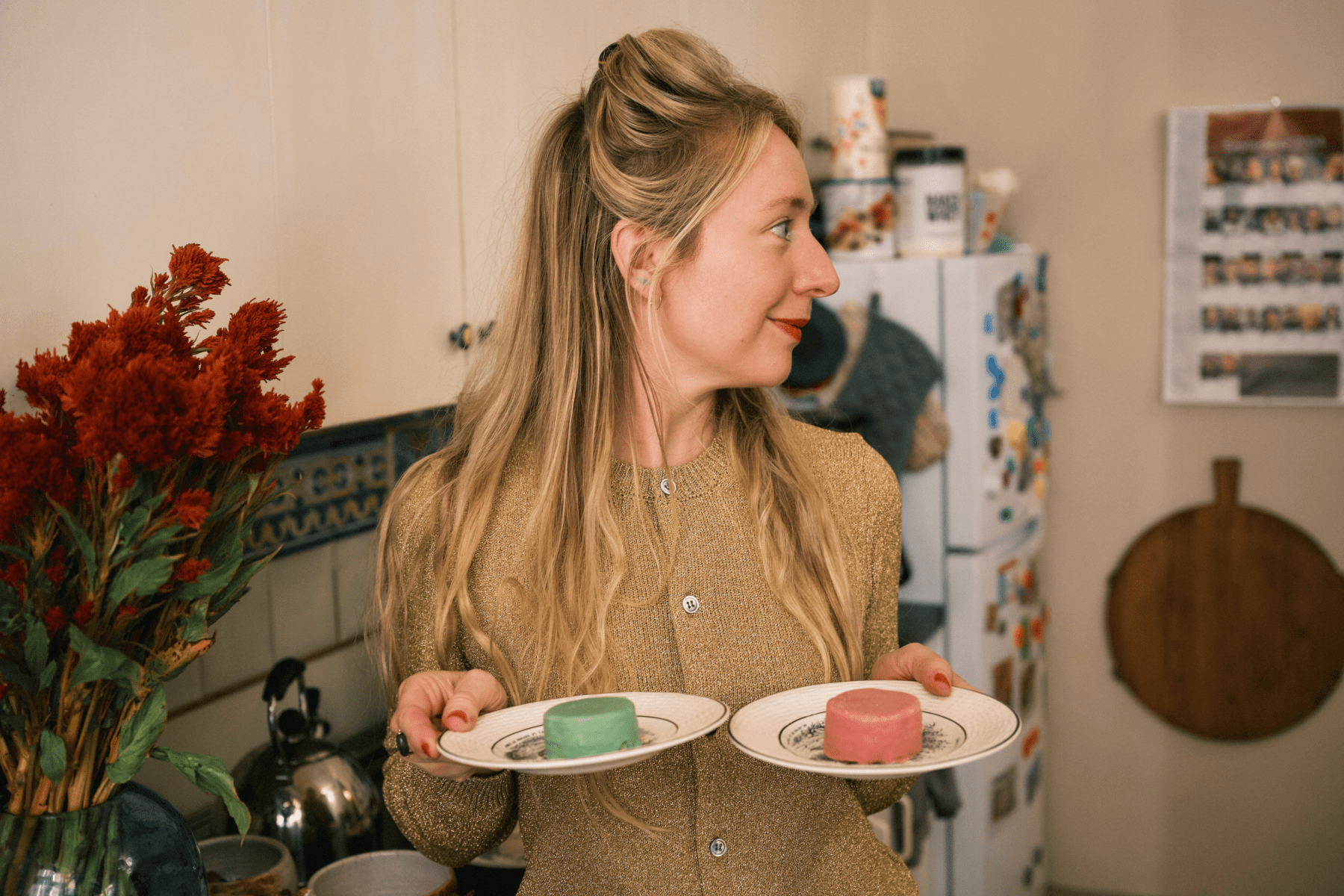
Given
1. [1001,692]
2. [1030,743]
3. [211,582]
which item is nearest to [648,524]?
[211,582]

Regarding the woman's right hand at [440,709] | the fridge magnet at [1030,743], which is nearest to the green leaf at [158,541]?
the woman's right hand at [440,709]

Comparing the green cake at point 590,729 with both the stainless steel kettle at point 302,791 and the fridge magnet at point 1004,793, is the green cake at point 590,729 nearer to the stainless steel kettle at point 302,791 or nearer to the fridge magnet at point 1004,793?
the stainless steel kettle at point 302,791

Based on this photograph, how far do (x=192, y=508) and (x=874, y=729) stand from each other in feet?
1.81

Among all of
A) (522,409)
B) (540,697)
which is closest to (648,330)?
(522,409)

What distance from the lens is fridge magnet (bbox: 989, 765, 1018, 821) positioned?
8.16 ft

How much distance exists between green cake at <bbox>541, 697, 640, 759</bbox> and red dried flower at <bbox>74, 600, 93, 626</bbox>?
36 cm

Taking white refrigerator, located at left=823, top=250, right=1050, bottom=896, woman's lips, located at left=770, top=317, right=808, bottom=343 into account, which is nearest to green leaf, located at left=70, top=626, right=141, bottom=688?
woman's lips, located at left=770, top=317, right=808, bottom=343

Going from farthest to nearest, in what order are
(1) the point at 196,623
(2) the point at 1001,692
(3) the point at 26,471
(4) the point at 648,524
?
(2) the point at 1001,692 → (4) the point at 648,524 → (1) the point at 196,623 → (3) the point at 26,471

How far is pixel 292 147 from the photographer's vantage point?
4.04 ft

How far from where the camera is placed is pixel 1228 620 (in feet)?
9.40

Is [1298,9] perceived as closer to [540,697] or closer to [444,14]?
[444,14]

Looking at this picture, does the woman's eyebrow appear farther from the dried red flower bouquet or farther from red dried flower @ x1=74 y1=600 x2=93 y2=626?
red dried flower @ x1=74 y1=600 x2=93 y2=626

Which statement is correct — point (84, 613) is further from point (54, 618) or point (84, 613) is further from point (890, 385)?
point (890, 385)

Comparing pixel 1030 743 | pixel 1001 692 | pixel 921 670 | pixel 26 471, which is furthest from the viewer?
pixel 1030 743
